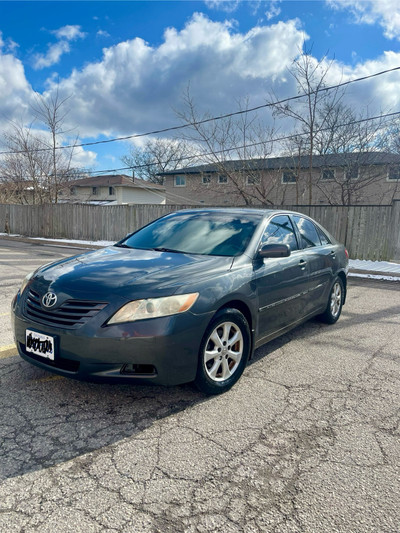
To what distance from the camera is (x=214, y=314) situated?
3.02m

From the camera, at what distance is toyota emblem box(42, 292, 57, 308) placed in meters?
2.92

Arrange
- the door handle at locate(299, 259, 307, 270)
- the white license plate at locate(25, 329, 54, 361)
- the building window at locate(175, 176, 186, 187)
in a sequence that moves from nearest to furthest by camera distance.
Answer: the white license plate at locate(25, 329, 54, 361) → the door handle at locate(299, 259, 307, 270) → the building window at locate(175, 176, 186, 187)

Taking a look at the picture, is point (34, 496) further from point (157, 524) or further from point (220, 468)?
point (220, 468)

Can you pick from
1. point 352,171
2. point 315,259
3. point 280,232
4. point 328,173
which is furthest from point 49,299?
point 328,173

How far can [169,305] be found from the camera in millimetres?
2801

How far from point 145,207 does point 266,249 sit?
14.7m

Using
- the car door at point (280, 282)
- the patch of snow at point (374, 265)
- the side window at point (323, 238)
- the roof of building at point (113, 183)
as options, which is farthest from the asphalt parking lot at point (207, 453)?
the roof of building at point (113, 183)

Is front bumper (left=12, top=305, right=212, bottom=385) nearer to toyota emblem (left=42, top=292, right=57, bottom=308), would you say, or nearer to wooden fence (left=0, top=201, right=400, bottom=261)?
toyota emblem (left=42, top=292, right=57, bottom=308)

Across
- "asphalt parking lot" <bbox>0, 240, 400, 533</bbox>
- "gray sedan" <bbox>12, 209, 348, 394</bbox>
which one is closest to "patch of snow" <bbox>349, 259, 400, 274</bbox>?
"gray sedan" <bbox>12, 209, 348, 394</bbox>

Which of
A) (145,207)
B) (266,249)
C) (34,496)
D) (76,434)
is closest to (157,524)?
(34,496)

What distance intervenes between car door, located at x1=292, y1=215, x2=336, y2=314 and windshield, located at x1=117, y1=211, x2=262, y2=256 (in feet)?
2.99

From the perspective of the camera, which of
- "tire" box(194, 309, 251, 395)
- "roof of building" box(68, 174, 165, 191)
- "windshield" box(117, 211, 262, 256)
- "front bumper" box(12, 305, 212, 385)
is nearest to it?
"front bumper" box(12, 305, 212, 385)

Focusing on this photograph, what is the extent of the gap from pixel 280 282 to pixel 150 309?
1.65m

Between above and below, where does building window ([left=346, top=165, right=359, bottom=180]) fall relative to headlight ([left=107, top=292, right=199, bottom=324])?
above
